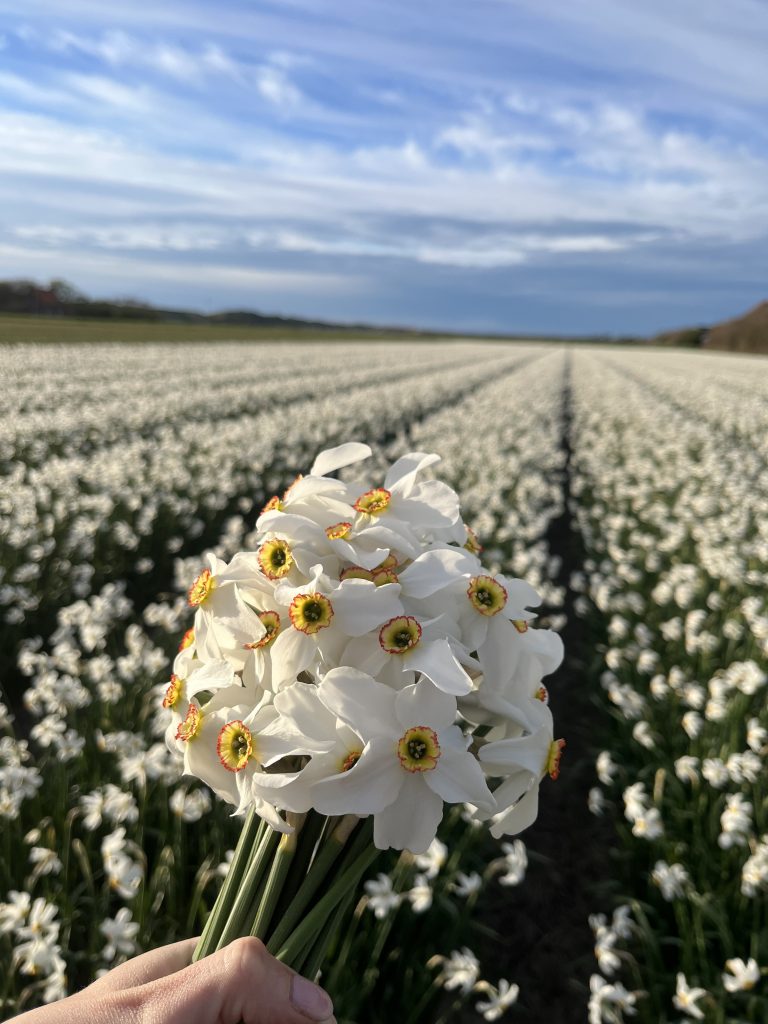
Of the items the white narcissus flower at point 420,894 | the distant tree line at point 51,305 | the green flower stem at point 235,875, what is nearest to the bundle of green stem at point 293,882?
the green flower stem at point 235,875

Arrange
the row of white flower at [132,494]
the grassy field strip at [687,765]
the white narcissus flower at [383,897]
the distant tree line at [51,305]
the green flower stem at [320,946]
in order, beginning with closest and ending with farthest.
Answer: the green flower stem at [320,946], the white narcissus flower at [383,897], the grassy field strip at [687,765], the row of white flower at [132,494], the distant tree line at [51,305]

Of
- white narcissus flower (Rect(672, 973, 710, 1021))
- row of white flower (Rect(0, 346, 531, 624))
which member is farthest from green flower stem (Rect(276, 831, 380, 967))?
row of white flower (Rect(0, 346, 531, 624))

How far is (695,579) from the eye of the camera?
274 inches

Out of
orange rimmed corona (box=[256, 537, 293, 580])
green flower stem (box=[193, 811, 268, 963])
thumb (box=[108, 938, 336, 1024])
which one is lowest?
thumb (box=[108, 938, 336, 1024])

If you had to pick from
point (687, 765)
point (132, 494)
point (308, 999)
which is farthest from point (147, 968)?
point (132, 494)

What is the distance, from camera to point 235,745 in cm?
142

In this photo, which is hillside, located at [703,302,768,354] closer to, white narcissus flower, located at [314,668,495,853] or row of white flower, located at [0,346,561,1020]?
row of white flower, located at [0,346,561,1020]

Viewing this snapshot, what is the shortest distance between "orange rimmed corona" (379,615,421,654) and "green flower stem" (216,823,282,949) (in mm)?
472

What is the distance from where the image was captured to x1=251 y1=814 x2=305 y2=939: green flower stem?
1464 millimetres

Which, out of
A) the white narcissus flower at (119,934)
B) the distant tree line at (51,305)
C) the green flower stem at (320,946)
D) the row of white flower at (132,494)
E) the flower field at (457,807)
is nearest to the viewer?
the green flower stem at (320,946)

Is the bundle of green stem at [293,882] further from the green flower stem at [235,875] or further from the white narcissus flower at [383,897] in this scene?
the white narcissus flower at [383,897]

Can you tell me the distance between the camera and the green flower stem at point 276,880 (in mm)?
1464

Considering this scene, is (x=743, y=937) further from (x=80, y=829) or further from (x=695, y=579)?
(x=695, y=579)

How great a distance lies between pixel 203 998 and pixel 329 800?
0.47m
